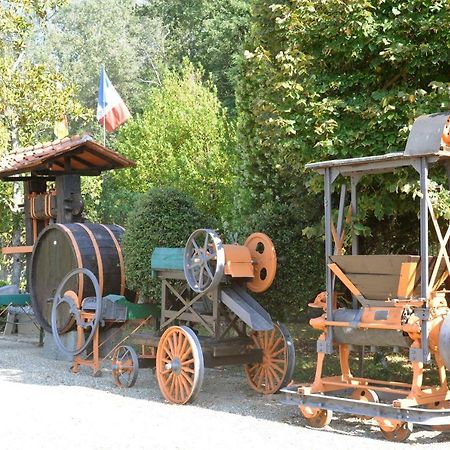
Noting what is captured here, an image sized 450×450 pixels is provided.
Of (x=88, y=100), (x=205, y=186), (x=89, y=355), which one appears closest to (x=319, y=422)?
(x=89, y=355)

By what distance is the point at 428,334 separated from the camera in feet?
24.7

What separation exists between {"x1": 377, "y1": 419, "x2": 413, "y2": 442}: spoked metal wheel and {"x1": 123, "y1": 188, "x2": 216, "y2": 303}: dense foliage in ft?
Answer: 14.7

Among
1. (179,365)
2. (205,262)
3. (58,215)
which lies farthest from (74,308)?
(205,262)

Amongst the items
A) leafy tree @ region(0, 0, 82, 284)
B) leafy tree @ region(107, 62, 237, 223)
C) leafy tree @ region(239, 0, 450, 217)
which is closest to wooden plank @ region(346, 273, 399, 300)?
leafy tree @ region(239, 0, 450, 217)

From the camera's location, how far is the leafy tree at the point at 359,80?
9164 millimetres

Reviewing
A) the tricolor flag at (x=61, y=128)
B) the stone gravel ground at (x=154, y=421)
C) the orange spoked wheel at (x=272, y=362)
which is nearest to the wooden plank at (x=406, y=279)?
the stone gravel ground at (x=154, y=421)

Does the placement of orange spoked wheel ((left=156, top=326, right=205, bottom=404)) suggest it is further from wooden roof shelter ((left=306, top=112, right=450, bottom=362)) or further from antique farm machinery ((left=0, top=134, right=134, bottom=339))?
antique farm machinery ((left=0, top=134, right=134, bottom=339))

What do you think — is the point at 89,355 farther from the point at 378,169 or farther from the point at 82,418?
the point at 378,169

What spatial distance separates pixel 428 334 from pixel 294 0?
4.44 metres

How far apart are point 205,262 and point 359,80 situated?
9.08 ft

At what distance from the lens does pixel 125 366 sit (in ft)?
35.8

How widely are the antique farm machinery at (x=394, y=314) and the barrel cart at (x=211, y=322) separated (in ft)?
4.47

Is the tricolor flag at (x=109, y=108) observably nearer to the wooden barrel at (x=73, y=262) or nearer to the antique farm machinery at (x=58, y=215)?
the antique farm machinery at (x=58, y=215)

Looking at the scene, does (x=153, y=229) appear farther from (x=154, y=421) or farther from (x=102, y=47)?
(x=102, y=47)
